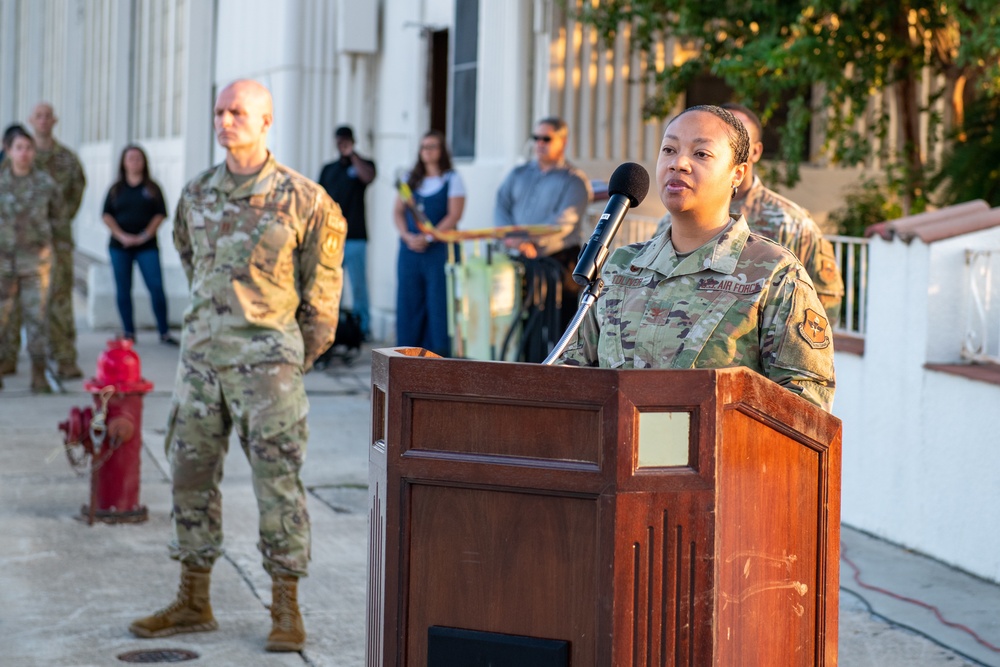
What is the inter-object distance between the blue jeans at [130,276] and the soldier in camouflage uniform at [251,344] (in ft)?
27.3

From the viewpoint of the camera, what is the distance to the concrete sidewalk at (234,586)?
5055 millimetres

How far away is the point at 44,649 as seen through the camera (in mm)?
4973

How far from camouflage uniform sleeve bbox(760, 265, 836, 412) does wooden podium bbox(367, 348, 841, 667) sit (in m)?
0.30

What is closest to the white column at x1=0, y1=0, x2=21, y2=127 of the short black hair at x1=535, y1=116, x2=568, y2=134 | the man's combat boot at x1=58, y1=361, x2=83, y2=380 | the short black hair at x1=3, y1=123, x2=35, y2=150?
the man's combat boot at x1=58, y1=361, x2=83, y2=380

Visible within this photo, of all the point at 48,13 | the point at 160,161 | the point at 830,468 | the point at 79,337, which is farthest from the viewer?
the point at 48,13

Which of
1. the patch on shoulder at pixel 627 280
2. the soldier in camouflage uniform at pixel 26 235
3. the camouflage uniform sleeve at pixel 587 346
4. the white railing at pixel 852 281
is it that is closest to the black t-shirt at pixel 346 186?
the soldier in camouflage uniform at pixel 26 235

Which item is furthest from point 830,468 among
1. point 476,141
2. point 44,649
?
point 476,141

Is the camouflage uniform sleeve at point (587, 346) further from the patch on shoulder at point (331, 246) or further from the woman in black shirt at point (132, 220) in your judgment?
the woman in black shirt at point (132, 220)

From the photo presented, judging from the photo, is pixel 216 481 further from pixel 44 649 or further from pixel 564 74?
pixel 564 74

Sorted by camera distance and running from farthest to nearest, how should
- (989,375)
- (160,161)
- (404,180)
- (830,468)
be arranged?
1. (160,161)
2. (404,180)
3. (989,375)
4. (830,468)

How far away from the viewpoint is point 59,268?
37.3 ft

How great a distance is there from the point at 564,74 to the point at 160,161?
32.1 feet

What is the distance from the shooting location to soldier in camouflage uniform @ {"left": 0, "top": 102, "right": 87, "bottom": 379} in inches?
446

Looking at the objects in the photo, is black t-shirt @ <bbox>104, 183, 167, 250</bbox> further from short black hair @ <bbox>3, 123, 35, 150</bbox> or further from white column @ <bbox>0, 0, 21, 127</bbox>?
white column @ <bbox>0, 0, 21, 127</bbox>
